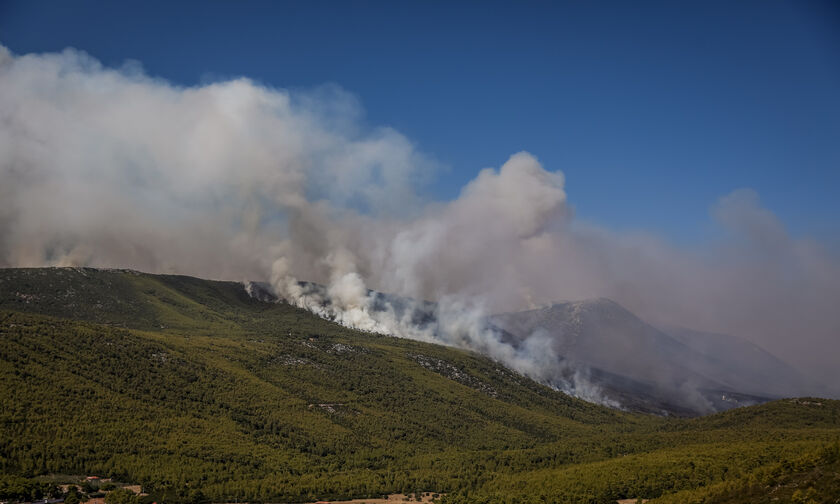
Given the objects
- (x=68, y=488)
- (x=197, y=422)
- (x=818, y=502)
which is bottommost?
(x=68, y=488)

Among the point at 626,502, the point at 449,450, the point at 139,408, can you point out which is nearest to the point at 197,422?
the point at 139,408

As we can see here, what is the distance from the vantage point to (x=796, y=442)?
14850 cm

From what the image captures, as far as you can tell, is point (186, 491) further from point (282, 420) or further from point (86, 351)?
point (86, 351)

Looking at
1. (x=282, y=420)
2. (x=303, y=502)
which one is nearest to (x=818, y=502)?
(x=303, y=502)

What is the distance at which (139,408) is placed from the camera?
17250cm

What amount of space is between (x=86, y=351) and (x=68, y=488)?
74.4 metres

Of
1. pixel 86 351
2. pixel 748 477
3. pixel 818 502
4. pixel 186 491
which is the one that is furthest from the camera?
pixel 86 351

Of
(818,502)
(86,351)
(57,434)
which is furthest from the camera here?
(86,351)

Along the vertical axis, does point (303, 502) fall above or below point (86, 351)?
below

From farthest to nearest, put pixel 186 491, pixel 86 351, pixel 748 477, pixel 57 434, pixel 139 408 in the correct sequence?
pixel 86 351, pixel 139 408, pixel 57 434, pixel 186 491, pixel 748 477

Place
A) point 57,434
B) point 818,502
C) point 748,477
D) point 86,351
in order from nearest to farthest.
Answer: point 818,502
point 748,477
point 57,434
point 86,351

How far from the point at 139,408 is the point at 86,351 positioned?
106 feet

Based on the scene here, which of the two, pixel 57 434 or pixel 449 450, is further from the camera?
pixel 449 450

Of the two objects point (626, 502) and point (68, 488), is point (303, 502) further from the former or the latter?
point (626, 502)
